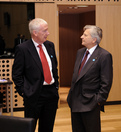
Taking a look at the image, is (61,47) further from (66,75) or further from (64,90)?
(64,90)

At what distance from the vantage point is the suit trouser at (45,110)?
3.20 m

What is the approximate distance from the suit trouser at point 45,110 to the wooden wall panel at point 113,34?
381 centimetres

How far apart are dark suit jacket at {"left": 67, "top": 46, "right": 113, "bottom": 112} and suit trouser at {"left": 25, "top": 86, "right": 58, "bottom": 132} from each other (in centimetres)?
28

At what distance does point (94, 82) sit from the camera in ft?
10.4

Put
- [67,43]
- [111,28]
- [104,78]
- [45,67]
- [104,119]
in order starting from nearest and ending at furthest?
1. [104,78]
2. [45,67]
3. [104,119]
4. [111,28]
5. [67,43]

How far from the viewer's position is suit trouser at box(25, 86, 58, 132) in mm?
3203

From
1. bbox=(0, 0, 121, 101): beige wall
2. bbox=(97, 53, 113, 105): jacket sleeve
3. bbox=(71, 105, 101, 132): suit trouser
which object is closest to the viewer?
bbox=(97, 53, 113, 105): jacket sleeve

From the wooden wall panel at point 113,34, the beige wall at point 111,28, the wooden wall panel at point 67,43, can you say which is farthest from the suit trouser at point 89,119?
the wooden wall panel at point 67,43

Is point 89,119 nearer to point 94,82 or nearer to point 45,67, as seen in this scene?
point 94,82

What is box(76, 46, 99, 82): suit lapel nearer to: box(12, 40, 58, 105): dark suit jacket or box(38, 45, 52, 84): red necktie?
box(38, 45, 52, 84): red necktie

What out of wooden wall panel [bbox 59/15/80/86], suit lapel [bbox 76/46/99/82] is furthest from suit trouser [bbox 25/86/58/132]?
wooden wall panel [bbox 59/15/80/86]

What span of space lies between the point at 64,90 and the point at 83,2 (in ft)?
11.6

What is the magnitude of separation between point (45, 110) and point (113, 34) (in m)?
4.10

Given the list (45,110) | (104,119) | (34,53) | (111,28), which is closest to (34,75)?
(34,53)
